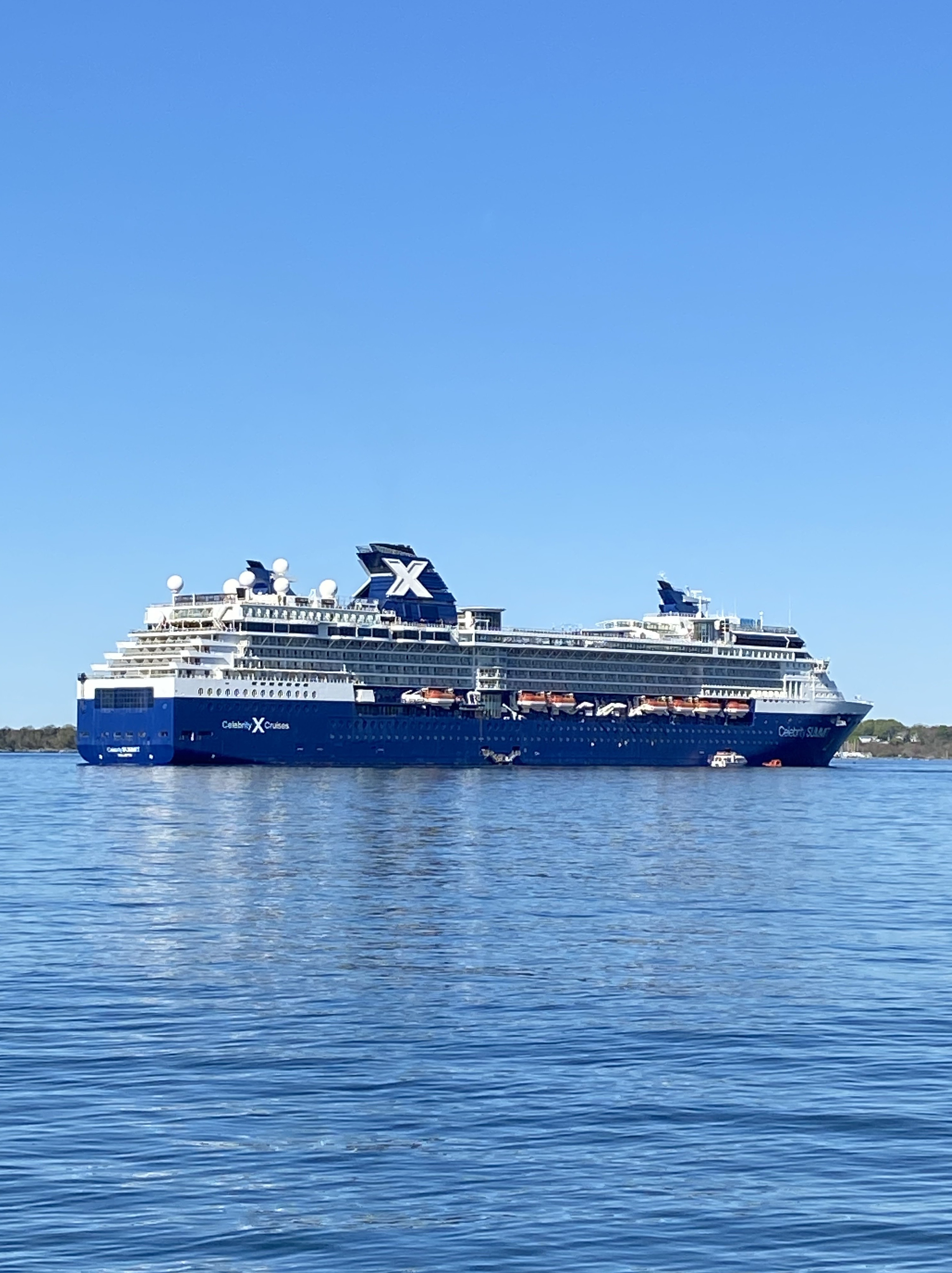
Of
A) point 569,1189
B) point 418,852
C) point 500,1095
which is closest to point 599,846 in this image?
point 418,852

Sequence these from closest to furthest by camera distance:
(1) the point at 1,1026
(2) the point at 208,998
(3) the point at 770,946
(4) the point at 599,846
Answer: (1) the point at 1,1026 < (2) the point at 208,998 < (3) the point at 770,946 < (4) the point at 599,846

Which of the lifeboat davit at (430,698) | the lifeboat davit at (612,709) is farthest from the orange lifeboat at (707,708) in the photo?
the lifeboat davit at (430,698)

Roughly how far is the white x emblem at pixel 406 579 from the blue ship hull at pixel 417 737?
466 inches

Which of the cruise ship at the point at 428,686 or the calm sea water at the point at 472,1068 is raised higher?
the cruise ship at the point at 428,686

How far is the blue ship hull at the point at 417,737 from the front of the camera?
417 feet

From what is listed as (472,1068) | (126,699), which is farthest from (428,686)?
(472,1068)

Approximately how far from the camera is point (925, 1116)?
2095 centimetres

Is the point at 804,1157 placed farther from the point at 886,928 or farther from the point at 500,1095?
the point at 886,928

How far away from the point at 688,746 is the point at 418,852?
329ft

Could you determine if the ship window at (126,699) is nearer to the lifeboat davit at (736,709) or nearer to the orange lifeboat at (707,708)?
the orange lifeboat at (707,708)

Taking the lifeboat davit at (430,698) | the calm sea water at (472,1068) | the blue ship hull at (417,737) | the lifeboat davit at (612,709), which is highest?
the lifeboat davit at (430,698)

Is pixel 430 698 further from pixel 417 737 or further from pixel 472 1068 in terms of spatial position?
pixel 472 1068

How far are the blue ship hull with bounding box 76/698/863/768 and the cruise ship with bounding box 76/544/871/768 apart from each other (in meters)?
0.15

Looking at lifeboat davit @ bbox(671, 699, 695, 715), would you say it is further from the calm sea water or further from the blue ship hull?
the calm sea water
